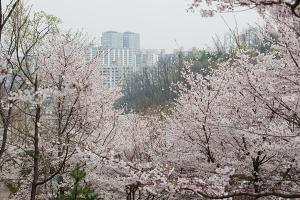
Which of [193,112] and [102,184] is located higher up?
[193,112]

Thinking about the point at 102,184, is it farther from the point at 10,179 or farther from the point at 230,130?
the point at 230,130

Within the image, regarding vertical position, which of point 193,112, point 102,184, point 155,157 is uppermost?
point 193,112

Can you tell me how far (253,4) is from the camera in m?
3.60

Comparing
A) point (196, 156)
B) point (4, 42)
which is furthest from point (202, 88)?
point (4, 42)

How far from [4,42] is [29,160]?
16.4ft

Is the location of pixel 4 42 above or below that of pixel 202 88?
above

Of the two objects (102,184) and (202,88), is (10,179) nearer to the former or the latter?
(102,184)

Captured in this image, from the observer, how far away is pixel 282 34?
5148mm

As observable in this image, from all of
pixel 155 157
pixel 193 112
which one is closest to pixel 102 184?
pixel 155 157

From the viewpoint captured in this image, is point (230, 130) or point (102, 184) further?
point (102, 184)

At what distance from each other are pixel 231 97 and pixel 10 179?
7634mm

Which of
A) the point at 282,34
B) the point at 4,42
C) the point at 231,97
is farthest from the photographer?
the point at 231,97

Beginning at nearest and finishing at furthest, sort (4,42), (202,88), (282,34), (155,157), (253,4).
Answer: (253,4) < (282,34) < (4,42) < (202,88) < (155,157)

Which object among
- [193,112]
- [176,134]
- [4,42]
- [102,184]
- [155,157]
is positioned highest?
[4,42]
